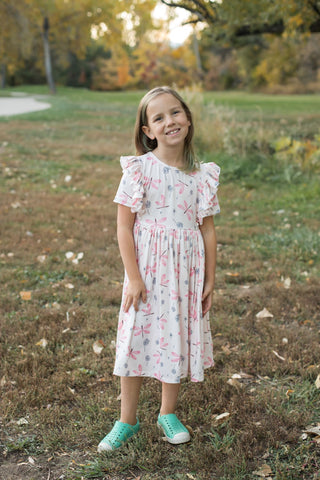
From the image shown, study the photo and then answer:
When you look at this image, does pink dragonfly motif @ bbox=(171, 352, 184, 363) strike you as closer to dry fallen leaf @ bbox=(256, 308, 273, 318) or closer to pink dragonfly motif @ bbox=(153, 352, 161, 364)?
pink dragonfly motif @ bbox=(153, 352, 161, 364)

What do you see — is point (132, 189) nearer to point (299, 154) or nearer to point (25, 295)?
point (25, 295)

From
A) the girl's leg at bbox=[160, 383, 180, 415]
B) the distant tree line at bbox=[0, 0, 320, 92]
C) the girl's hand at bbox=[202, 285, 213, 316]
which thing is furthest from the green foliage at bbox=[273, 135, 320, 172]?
the girl's leg at bbox=[160, 383, 180, 415]

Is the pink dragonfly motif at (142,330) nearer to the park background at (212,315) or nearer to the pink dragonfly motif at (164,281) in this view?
the pink dragonfly motif at (164,281)

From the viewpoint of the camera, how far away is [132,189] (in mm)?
2117

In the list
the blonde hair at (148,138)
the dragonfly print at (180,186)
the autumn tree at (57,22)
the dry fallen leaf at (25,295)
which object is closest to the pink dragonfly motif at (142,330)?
the dragonfly print at (180,186)

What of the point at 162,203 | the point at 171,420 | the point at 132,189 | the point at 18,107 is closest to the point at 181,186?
the point at 162,203

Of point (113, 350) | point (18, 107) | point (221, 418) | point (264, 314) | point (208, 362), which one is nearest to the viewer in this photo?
point (208, 362)

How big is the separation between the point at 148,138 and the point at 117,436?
1.40 m

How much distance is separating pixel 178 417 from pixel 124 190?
1193mm

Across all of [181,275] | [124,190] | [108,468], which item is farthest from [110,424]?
[124,190]

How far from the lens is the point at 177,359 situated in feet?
7.06

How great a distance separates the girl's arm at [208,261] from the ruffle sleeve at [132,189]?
335mm

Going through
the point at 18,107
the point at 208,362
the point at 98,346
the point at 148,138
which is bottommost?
the point at 98,346

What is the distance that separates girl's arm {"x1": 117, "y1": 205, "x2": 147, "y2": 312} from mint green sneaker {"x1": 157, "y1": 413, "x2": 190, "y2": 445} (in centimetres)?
59
